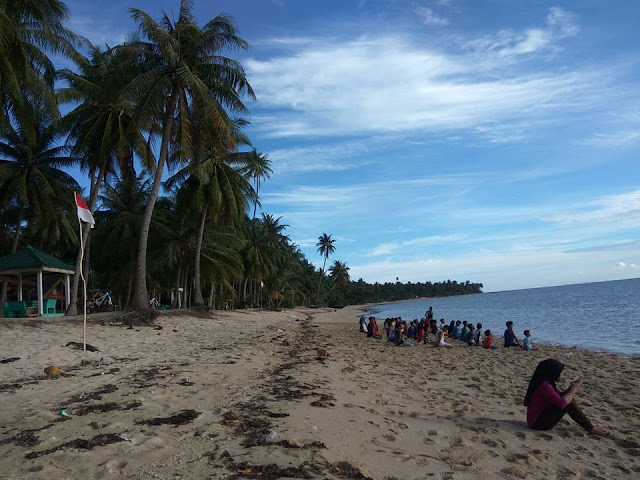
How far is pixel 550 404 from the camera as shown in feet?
17.8

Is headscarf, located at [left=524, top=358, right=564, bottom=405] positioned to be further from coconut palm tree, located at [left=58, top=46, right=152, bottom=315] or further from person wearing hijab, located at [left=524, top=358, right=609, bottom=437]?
coconut palm tree, located at [left=58, top=46, right=152, bottom=315]

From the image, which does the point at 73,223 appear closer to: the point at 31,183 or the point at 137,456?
the point at 31,183

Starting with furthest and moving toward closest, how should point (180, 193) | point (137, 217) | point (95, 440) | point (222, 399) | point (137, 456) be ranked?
point (137, 217)
point (180, 193)
point (222, 399)
point (95, 440)
point (137, 456)

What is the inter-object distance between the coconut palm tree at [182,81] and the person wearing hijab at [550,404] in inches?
582

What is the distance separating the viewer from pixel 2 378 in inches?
268

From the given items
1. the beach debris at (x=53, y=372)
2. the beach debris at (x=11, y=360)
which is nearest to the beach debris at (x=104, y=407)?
the beach debris at (x=53, y=372)

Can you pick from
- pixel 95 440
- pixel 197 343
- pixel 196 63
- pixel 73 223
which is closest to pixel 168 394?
pixel 95 440

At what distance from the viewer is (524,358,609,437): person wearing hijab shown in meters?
5.39

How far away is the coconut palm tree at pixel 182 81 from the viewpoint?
1683cm

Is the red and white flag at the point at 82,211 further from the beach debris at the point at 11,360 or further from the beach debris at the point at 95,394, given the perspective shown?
the beach debris at the point at 95,394

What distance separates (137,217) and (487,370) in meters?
24.8

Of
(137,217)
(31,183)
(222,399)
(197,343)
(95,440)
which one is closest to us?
(95,440)

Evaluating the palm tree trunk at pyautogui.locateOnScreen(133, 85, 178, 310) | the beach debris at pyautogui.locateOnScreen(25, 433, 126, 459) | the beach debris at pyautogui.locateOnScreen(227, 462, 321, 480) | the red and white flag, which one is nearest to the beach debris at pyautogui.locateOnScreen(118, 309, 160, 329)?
the palm tree trunk at pyautogui.locateOnScreen(133, 85, 178, 310)

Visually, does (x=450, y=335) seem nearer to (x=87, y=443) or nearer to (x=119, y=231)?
(x=87, y=443)
